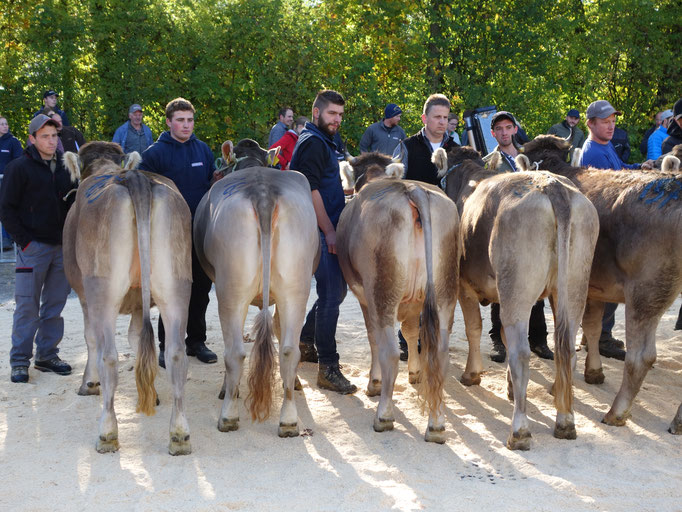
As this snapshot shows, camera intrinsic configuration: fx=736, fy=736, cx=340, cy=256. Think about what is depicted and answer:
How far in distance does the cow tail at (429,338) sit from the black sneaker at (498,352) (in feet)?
7.54

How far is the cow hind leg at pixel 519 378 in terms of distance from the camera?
5.07 m

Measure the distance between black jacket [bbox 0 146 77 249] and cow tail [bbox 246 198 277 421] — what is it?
2568 millimetres

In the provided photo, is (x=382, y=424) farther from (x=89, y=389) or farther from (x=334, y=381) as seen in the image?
(x=89, y=389)

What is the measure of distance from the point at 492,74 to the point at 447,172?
402 inches

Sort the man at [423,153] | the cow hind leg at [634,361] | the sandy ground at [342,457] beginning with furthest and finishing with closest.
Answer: the man at [423,153] < the cow hind leg at [634,361] < the sandy ground at [342,457]

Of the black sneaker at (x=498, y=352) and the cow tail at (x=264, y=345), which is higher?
the cow tail at (x=264, y=345)

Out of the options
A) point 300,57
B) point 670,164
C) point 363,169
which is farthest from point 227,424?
point 300,57

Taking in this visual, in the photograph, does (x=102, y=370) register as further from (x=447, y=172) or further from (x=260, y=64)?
(x=260, y=64)

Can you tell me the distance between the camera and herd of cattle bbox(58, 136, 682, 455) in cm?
507

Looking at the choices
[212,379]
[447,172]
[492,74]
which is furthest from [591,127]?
[492,74]

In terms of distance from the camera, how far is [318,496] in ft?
14.3

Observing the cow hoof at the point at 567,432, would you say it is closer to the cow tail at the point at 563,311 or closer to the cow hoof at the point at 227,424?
the cow tail at the point at 563,311

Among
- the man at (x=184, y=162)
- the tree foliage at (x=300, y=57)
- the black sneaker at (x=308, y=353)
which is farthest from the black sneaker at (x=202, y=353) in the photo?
the tree foliage at (x=300, y=57)

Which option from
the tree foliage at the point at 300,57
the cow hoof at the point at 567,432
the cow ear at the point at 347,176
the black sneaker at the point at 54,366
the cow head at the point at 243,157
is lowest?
the black sneaker at the point at 54,366
